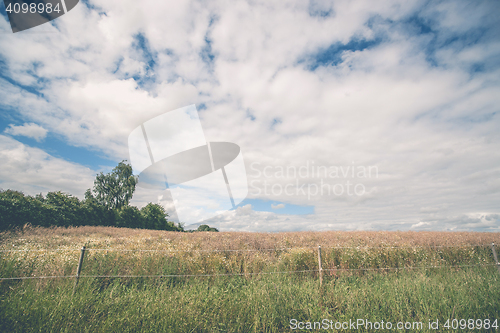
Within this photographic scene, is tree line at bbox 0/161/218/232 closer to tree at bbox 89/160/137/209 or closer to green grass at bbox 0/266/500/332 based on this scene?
tree at bbox 89/160/137/209

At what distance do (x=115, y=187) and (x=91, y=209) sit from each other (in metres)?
11.9

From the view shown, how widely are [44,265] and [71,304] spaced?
10.2 feet

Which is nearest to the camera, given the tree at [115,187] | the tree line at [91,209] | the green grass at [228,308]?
the green grass at [228,308]

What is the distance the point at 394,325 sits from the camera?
3.54m

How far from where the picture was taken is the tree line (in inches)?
809

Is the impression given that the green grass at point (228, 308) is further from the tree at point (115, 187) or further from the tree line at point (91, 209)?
the tree at point (115, 187)

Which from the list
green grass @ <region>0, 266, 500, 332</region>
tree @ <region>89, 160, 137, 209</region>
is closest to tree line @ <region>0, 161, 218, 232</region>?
tree @ <region>89, 160, 137, 209</region>

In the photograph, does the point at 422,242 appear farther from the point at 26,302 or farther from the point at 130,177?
the point at 130,177

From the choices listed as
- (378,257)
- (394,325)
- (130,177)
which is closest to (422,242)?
(378,257)

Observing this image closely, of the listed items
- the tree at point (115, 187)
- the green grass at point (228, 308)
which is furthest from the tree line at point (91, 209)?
the green grass at point (228, 308)

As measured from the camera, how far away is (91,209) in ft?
108

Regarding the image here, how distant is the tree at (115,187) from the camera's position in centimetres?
4250

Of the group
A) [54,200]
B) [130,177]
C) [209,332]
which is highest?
[130,177]

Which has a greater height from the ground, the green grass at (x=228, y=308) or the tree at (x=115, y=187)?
the tree at (x=115, y=187)
